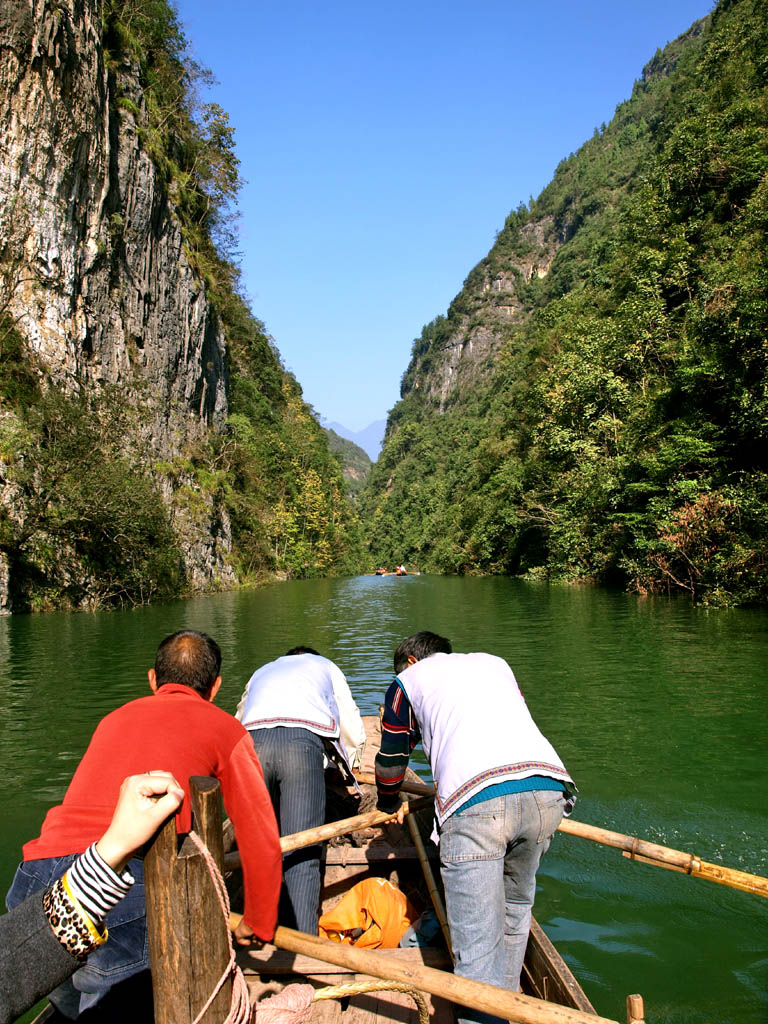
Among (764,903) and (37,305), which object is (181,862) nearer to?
(764,903)

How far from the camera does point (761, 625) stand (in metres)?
15.4

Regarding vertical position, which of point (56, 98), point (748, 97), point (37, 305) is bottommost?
point (37, 305)

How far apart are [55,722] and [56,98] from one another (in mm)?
22065

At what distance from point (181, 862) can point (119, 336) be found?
28890 mm

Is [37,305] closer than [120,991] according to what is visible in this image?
No

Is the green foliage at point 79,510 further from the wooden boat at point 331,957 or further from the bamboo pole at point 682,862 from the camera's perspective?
the bamboo pole at point 682,862

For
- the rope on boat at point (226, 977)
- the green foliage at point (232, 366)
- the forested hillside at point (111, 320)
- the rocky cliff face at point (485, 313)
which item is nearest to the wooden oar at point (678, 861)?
the rope on boat at point (226, 977)

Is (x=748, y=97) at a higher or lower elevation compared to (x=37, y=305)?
higher

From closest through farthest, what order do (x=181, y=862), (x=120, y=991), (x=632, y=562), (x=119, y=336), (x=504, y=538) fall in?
(x=181, y=862) < (x=120, y=991) < (x=632, y=562) < (x=119, y=336) < (x=504, y=538)

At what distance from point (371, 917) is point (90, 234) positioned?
27.0 meters

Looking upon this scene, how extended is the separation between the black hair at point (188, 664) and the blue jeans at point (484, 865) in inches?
46.2

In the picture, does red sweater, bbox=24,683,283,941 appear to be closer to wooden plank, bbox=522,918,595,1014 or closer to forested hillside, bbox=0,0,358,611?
wooden plank, bbox=522,918,595,1014

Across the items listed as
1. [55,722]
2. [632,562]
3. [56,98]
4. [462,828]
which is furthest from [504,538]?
[462,828]

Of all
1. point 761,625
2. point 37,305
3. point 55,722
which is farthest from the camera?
point 37,305
